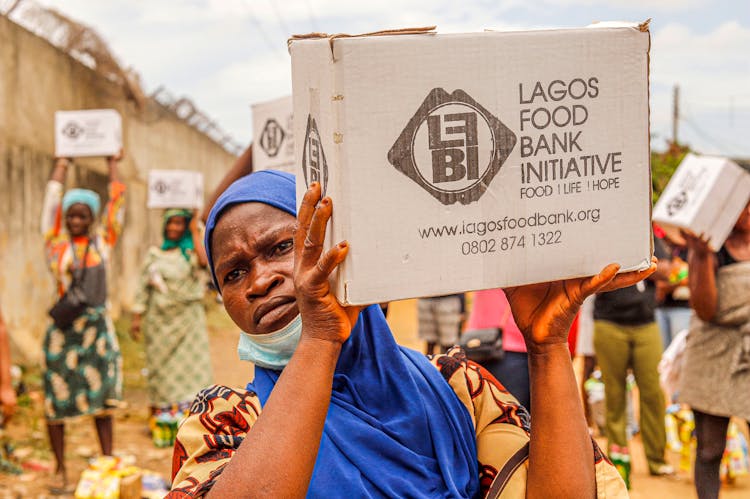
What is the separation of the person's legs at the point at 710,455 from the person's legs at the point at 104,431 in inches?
169

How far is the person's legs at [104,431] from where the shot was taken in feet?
20.7

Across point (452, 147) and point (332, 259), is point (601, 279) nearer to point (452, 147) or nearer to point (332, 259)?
point (452, 147)

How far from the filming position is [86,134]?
631cm

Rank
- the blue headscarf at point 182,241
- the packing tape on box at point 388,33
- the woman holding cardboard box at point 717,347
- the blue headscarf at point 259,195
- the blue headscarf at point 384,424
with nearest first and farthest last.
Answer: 1. the packing tape on box at point 388,33
2. the blue headscarf at point 384,424
3. the blue headscarf at point 259,195
4. the woman holding cardboard box at point 717,347
5. the blue headscarf at point 182,241

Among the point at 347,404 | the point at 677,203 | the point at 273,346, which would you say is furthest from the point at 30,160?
the point at 347,404

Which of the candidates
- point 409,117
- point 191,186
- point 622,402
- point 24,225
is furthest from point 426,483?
point 24,225

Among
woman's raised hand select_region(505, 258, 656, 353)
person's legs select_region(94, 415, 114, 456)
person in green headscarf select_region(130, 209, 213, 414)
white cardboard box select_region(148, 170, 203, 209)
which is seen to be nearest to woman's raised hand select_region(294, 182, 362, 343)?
woman's raised hand select_region(505, 258, 656, 353)

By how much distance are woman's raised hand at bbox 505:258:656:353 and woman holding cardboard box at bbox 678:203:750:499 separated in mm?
2815

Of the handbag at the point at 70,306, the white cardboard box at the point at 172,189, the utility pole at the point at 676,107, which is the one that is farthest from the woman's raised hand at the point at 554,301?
the utility pole at the point at 676,107

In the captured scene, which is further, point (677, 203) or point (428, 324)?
point (428, 324)

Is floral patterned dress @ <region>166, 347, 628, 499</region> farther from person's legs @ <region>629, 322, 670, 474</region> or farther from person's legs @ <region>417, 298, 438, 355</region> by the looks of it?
person's legs @ <region>417, 298, 438, 355</region>

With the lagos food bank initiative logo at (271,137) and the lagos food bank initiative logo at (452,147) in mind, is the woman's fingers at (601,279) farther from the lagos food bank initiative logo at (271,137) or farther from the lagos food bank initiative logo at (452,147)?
the lagos food bank initiative logo at (271,137)

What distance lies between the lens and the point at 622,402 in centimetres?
603

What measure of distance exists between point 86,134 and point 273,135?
2968 millimetres
